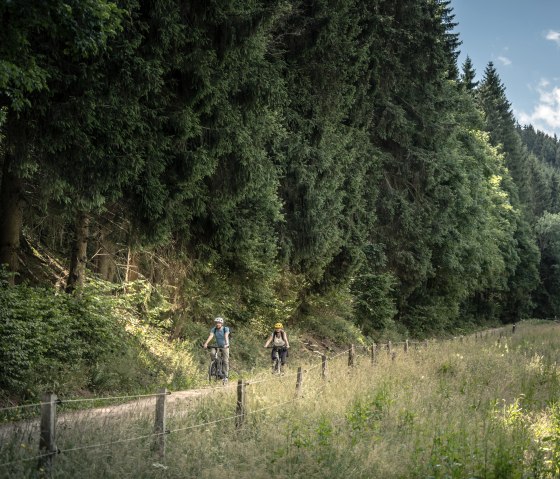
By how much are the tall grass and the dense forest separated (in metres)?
4.80

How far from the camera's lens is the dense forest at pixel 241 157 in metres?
10.8

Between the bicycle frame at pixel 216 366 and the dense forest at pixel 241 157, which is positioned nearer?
the dense forest at pixel 241 157

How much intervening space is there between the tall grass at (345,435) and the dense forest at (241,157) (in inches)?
189

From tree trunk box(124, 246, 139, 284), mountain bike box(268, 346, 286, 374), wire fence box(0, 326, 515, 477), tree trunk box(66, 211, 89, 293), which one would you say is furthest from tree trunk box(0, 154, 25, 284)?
mountain bike box(268, 346, 286, 374)

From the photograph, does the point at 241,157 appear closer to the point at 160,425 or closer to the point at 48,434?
the point at 160,425

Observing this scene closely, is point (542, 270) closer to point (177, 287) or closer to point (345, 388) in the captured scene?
point (177, 287)

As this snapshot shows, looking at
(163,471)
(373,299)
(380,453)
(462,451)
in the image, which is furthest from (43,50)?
(373,299)

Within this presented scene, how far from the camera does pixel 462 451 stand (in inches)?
310

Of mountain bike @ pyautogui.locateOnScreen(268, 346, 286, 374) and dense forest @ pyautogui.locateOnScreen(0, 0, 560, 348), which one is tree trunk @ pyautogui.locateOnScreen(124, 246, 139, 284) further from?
mountain bike @ pyautogui.locateOnScreen(268, 346, 286, 374)

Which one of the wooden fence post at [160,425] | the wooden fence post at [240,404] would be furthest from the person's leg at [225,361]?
the wooden fence post at [160,425]

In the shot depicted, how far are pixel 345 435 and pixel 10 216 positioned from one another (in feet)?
27.7

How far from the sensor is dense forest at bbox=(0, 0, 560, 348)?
426 inches

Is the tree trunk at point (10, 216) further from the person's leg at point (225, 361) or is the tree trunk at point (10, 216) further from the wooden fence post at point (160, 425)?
the wooden fence post at point (160, 425)

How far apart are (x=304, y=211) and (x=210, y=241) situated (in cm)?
544
